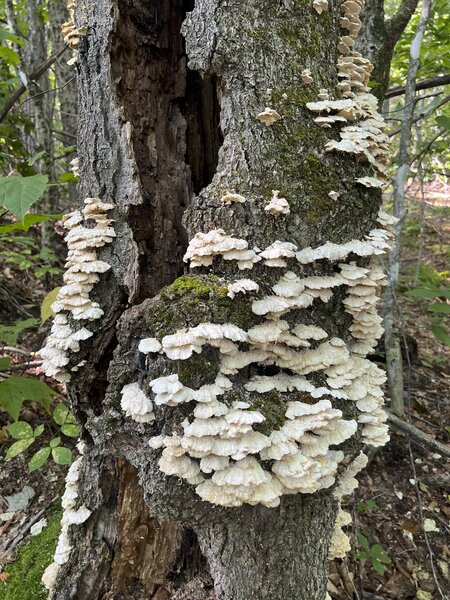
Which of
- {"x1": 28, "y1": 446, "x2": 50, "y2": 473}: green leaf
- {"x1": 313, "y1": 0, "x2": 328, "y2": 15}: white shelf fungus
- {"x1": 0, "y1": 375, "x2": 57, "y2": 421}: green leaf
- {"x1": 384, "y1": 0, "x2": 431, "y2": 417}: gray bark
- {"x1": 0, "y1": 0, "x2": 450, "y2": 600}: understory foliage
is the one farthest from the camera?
{"x1": 384, "y1": 0, "x2": 431, "y2": 417}: gray bark

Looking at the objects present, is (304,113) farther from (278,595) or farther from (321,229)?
(278,595)

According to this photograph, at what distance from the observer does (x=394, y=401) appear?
16.0 feet

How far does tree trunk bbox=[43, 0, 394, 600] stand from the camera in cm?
226

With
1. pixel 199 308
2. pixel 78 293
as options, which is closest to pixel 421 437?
pixel 199 308

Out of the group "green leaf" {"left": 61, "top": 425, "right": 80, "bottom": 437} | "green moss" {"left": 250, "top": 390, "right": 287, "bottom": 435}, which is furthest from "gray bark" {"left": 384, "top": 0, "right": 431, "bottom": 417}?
"green leaf" {"left": 61, "top": 425, "right": 80, "bottom": 437}

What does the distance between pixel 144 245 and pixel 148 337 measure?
27.5 inches

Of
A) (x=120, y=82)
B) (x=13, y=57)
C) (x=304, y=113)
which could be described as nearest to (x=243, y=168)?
(x=304, y=113)

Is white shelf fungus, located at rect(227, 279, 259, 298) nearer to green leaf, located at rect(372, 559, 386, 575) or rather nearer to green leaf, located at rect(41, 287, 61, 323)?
green leaf, located at rect(41, 287, 61, 323)

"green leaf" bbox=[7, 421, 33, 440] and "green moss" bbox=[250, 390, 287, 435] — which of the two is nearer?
"green moss" bbox=[250, 390, 287, 435]

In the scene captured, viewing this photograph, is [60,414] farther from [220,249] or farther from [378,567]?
[378,567]

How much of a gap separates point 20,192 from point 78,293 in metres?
0.66

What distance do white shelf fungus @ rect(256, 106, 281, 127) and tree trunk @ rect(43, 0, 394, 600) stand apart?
0.11 feet

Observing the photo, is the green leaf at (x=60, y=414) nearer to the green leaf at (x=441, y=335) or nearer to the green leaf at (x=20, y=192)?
the green leaf at (x=20, y=192)

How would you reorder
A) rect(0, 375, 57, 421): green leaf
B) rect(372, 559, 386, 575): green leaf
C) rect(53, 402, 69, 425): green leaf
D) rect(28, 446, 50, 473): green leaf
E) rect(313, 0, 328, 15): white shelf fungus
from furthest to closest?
rect(53, 402, 69, 425): green leaf < rect(372, 559, 386, 575): green leaf < rect(28, 446, 50, 473): green leaf < rect(0, 375, 57, 421): green leaf < rect(313, 0, 328, 15): white shelf fungus
